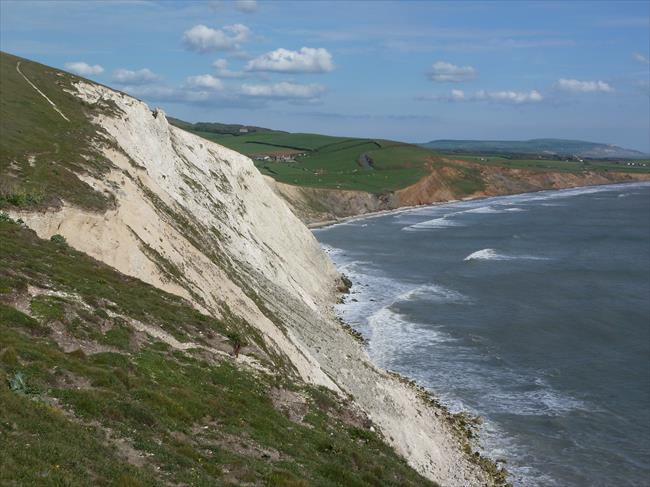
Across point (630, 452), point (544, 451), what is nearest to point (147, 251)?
A: point (544, 451)

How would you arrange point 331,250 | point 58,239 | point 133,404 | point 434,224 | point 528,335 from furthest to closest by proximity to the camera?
point 434,224 → point 331,250 → point 528,335 → point 58,239 → point 133,404

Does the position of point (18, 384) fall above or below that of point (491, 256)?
above

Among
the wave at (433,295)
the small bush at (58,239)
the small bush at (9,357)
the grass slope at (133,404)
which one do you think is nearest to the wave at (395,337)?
the wave at (433,295)

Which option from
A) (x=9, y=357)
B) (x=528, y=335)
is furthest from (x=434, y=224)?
(x=9, y=357)

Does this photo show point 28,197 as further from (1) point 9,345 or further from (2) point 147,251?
(1) point 9,345

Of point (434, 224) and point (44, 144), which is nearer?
point (44, 144)

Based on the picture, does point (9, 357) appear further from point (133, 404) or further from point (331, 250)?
point (331, 250)
